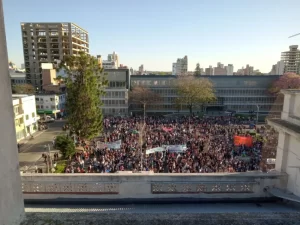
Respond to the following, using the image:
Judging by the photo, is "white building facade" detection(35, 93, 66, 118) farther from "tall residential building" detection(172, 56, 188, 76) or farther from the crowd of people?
"tall residential building" detection(172, 56, 188, 76)

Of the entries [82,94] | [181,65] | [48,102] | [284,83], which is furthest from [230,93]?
[181,65]

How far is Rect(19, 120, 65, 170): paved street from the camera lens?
894 inches

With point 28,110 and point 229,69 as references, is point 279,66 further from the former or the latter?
point 28,110

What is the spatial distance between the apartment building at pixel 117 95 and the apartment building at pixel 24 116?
54.9 ft

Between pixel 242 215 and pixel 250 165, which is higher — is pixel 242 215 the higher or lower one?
the higher one

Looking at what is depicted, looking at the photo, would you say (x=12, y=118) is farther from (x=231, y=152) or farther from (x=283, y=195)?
(x=231, y=152)

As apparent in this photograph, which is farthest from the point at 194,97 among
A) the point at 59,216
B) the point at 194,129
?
the point at 59,216

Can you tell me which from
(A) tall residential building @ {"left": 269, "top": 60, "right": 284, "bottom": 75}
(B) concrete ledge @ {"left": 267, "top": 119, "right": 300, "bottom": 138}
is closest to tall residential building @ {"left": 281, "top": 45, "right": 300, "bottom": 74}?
(A) tall residential building @ {"left": 269, "top": 60, "right": 284, "bottom": 75}

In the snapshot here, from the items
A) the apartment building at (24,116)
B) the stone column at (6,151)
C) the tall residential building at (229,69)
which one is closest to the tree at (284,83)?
A: the apartment building at (24,116)

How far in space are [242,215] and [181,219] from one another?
1274 mm

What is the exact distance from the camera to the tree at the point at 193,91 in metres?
48.8

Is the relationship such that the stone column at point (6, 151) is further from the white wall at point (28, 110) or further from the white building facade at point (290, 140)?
the white wall at point (28, 110)

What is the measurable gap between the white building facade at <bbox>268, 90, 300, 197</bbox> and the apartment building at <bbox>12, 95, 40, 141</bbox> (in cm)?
3179

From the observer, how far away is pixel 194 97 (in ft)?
162
